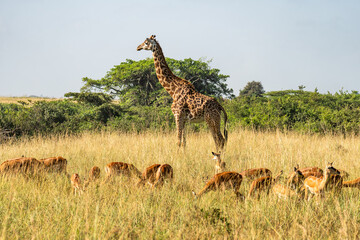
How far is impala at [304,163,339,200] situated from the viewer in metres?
3.30

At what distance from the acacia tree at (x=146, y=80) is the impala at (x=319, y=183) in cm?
2698

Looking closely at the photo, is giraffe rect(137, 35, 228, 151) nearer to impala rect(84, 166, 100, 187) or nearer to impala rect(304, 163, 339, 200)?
impala rect(84, 166, 100, 187)

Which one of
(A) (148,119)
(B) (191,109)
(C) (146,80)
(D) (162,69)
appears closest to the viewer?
(B) (191,109)

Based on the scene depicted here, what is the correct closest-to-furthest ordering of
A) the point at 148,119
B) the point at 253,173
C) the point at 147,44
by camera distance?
the point at 253,173 → the point at 147,44 → the point at 148,119

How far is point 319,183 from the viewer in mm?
3504

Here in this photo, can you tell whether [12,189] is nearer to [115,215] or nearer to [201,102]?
[115,215]

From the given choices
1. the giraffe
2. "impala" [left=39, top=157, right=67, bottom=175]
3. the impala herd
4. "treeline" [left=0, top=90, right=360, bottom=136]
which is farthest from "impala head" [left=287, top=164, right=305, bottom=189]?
"treeline" [left=0, top=90, right=360, bottom=136]

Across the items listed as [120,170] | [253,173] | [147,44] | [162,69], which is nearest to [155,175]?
[120,170]

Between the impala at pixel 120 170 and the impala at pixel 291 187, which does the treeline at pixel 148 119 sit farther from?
the impala at pixel 291 187

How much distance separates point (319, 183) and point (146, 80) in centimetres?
3006

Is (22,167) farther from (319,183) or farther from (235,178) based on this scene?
(319,183)

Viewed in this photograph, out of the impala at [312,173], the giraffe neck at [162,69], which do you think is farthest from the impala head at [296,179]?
the giraffe neck at [162,69]

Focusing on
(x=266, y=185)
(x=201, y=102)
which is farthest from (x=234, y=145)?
(x=266, y=185)

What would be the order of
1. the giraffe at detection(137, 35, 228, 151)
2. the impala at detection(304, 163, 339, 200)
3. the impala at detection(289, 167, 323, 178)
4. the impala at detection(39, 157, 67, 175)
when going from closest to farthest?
the impala at detection(304, 163, 339, 200)
the impala at detection(289, 167, 323, 178)
the impala at detection(39, 157, 67, 175)
the giraffe at detection(137, 35, 228, 151)
